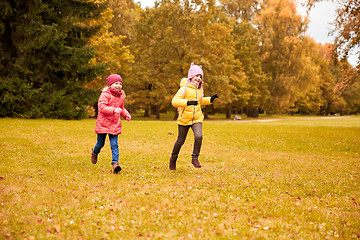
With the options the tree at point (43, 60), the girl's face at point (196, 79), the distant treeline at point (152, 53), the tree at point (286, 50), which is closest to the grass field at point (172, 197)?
the girl's face at point (196, 79)

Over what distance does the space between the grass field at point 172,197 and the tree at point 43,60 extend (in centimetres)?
1130

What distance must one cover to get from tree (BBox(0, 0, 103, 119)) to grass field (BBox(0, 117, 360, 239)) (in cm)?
1130

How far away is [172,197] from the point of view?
5613mm

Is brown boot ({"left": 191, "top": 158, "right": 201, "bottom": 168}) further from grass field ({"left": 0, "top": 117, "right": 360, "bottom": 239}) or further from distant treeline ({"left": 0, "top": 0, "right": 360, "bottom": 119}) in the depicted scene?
distant treeline ({"left": 0, "top": 0, "right": 360, "bottom": 119})

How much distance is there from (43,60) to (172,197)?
19915 millimetres

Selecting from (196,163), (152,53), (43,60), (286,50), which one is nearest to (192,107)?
(196,163)

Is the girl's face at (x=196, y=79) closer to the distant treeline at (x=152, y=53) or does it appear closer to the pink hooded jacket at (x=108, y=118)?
the pink hooded jacket at (x=108, y=118)

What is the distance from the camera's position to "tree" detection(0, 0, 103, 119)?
20609mm

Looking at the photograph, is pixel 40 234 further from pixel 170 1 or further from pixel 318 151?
pixel 170 1

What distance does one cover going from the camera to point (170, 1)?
36.4 m

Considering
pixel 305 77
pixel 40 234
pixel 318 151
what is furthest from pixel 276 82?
pixel 40 234

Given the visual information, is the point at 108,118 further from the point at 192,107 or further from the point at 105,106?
the point at 192,107

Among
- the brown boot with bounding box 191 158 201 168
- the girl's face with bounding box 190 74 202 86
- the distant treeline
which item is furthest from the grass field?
the distant treeline

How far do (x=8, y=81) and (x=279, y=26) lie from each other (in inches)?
1458
